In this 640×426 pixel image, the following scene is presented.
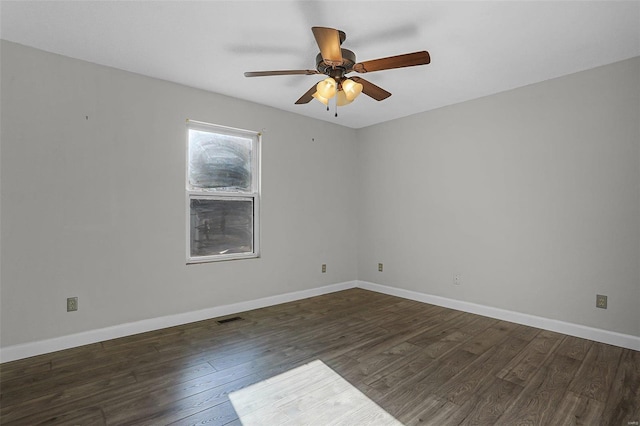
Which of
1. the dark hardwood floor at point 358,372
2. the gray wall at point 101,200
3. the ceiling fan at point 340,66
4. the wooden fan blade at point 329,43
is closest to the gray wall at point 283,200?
the gray wall at point 101,200

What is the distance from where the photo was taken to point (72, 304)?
9.23ft

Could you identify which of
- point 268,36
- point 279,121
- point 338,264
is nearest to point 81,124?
point 268,36

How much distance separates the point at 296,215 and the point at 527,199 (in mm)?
2703

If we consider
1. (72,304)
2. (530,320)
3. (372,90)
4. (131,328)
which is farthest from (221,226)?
(530,320)

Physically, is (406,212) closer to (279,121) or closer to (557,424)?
(279,121)

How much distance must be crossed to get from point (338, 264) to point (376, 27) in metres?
3.34

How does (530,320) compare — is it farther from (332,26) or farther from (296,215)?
(332,26)

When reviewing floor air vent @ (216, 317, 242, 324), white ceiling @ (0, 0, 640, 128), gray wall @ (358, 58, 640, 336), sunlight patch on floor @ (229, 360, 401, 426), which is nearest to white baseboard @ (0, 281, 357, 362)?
floor air vent @ (216, 317, 242, 324)

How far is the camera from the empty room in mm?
2137

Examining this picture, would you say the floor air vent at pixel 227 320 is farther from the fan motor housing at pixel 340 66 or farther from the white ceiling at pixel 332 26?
the fan motor housing at pixel 340 66

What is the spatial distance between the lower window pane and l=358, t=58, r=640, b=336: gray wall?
2.02 meters

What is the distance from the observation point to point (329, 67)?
2.44 m

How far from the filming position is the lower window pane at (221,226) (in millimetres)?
3643

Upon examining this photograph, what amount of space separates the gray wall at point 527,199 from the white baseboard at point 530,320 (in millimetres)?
58
